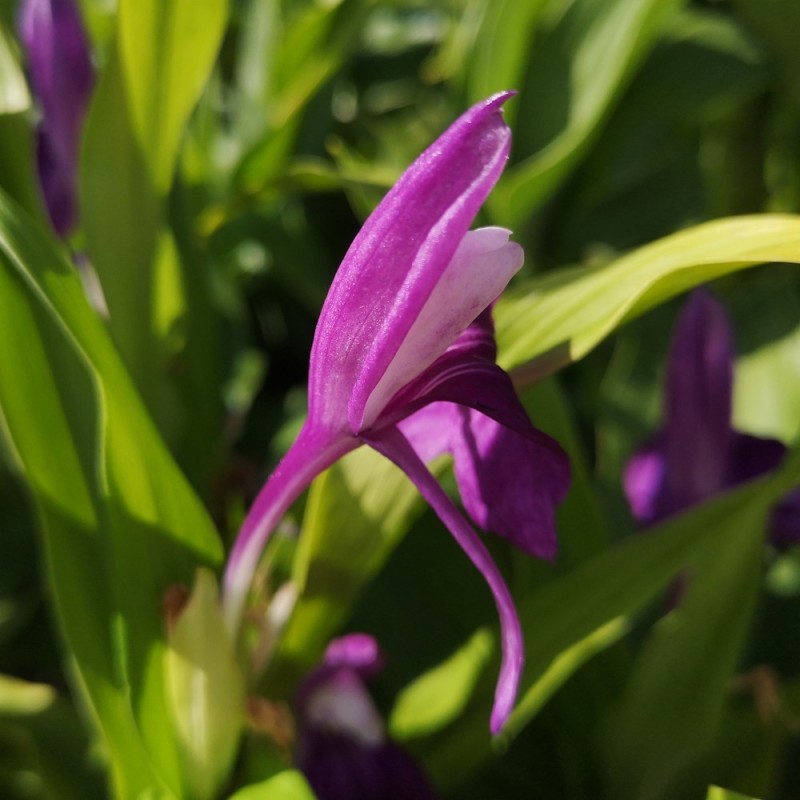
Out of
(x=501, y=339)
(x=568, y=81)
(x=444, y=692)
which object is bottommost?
(x=444, y=692)

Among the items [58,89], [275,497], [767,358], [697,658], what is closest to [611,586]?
[697,658]

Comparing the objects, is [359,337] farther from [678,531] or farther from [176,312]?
[176,312]

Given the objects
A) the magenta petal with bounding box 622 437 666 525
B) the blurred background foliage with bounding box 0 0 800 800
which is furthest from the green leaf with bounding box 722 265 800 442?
the magenta petal with bounding box 622 437 666 525

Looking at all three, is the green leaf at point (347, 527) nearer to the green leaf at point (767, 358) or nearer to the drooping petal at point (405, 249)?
the drooping petal at point (405, 249)

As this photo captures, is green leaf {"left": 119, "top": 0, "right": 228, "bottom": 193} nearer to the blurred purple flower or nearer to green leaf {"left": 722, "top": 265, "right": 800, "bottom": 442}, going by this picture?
the blurred purple flower

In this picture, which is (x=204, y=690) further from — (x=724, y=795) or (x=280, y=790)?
(x=724, y=795)

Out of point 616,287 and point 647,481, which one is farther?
point 647,481
